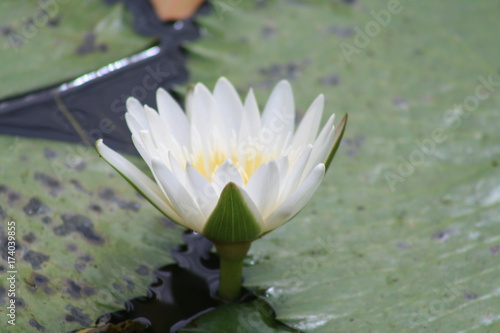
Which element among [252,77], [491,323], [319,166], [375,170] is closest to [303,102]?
[252,77]

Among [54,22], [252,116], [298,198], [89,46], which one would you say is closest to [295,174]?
[298,198]

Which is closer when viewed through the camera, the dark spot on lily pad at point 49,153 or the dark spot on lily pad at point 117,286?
the dark spot on lily pad at point 117,286

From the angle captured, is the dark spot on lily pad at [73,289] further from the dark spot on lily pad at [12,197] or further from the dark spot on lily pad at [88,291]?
the dark spot on lily pad at [12,197]

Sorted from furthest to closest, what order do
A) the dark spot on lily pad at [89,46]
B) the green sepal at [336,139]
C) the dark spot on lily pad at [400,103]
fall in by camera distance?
the dark spot on lily pad at [89,46]
the dark spot on lily pad at [400,103]
the green sepal at [336,139]

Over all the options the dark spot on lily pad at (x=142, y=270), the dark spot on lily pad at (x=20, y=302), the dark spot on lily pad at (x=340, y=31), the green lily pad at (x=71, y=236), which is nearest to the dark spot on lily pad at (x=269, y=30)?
the dark spot on lily pad at (x=340, y=31)

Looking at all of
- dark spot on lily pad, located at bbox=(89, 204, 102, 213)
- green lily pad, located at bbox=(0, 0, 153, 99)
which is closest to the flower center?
dark spot on lily pad, located at bbox=(89, 204, 102, 213)
